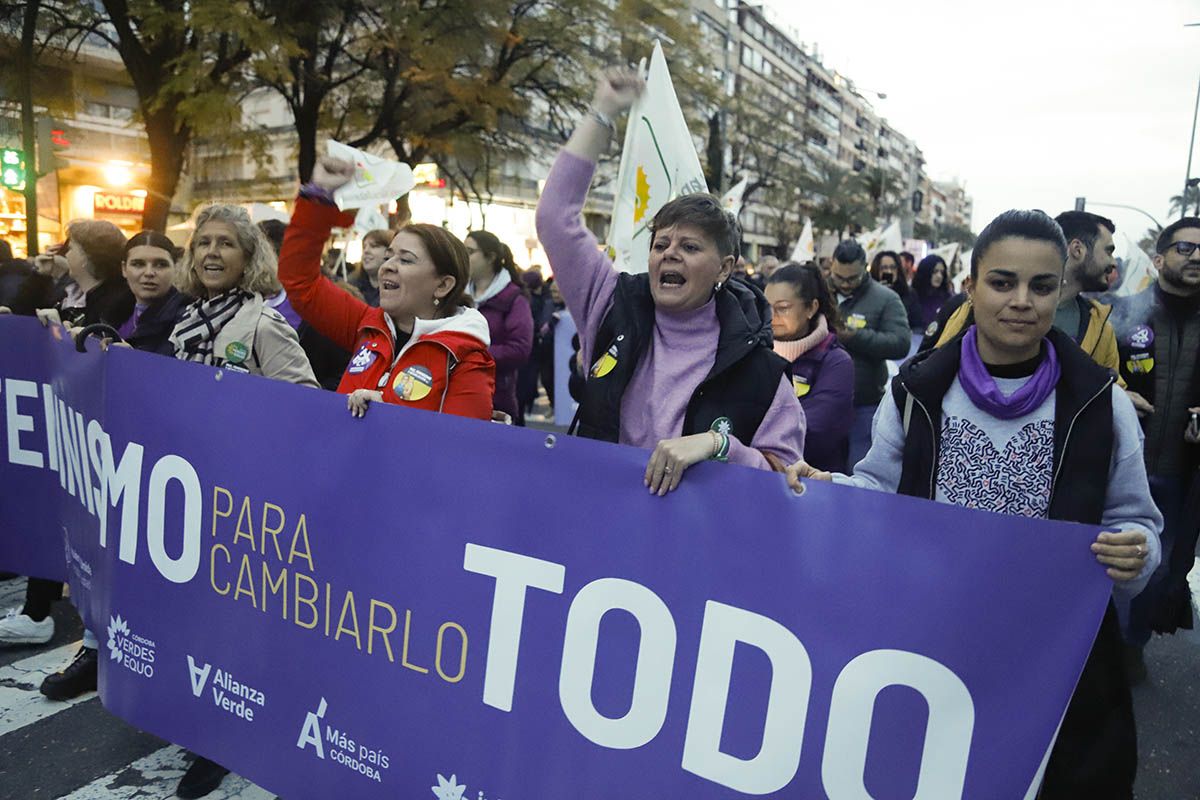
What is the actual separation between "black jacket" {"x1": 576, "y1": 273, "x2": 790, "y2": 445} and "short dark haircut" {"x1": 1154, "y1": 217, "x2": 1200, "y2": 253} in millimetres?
2569

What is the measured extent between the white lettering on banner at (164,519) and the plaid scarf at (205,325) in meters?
0.61

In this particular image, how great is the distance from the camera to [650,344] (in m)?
2.42

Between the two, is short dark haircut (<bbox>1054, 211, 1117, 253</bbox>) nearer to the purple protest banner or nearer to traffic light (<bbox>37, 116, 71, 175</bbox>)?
the purple protest banner

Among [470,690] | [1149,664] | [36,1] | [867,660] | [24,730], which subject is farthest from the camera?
[36,1]

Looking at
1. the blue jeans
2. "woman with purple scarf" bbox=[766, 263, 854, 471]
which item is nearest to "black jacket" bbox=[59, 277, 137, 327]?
"woman with purple scarf" bbox=[766, 263, 854, 471]

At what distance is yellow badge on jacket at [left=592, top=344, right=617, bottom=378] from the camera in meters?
2.38

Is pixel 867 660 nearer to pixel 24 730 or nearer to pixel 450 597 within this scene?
Result: pixel 450 597

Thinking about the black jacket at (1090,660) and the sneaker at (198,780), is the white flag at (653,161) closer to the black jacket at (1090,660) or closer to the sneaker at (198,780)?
the black jacket at (1090,660)

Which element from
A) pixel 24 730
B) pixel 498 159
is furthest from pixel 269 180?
pixel 24 730

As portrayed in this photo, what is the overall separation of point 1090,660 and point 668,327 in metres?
1.24

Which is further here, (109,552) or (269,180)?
(269,180)

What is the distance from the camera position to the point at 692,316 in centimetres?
243

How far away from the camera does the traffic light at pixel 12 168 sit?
14.0m

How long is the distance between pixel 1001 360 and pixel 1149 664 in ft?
10.3
